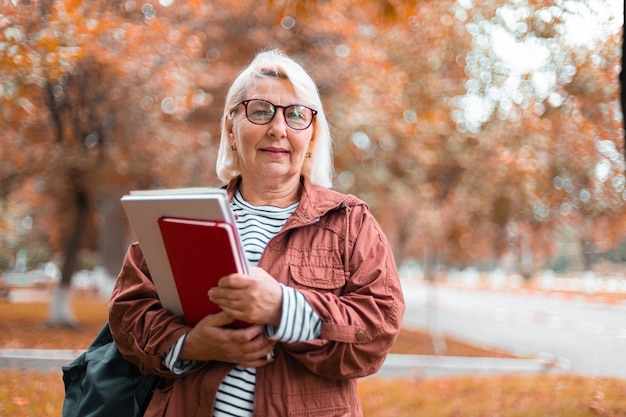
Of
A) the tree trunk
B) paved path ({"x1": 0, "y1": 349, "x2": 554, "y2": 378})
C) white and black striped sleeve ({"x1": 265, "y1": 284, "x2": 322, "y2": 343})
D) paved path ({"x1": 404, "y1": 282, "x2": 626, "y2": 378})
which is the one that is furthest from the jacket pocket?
the tree trunk

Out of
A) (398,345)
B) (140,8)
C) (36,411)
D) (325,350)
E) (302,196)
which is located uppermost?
(140,8)

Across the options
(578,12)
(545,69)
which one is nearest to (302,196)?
(578,12)

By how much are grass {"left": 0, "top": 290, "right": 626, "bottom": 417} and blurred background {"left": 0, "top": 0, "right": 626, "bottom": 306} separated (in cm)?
95

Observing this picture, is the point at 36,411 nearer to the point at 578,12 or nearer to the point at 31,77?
the point at 31,77

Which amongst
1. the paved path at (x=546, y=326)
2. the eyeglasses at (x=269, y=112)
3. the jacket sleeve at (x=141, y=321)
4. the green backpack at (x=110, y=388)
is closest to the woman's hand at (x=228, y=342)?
the jacket sleeve at (x=141, y=321)

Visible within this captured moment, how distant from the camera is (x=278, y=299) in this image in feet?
5.39

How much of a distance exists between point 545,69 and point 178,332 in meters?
6.96

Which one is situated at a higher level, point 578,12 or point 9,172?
point 578,12

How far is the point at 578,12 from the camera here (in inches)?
229

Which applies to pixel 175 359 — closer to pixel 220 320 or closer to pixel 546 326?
pixel 220 320

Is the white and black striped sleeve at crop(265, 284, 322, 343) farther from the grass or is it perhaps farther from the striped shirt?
the grass

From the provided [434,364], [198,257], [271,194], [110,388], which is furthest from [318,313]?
[434,364]

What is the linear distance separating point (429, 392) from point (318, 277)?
16.9 feet

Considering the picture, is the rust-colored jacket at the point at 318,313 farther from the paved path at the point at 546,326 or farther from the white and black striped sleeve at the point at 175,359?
the paved path at the point at 546,326
